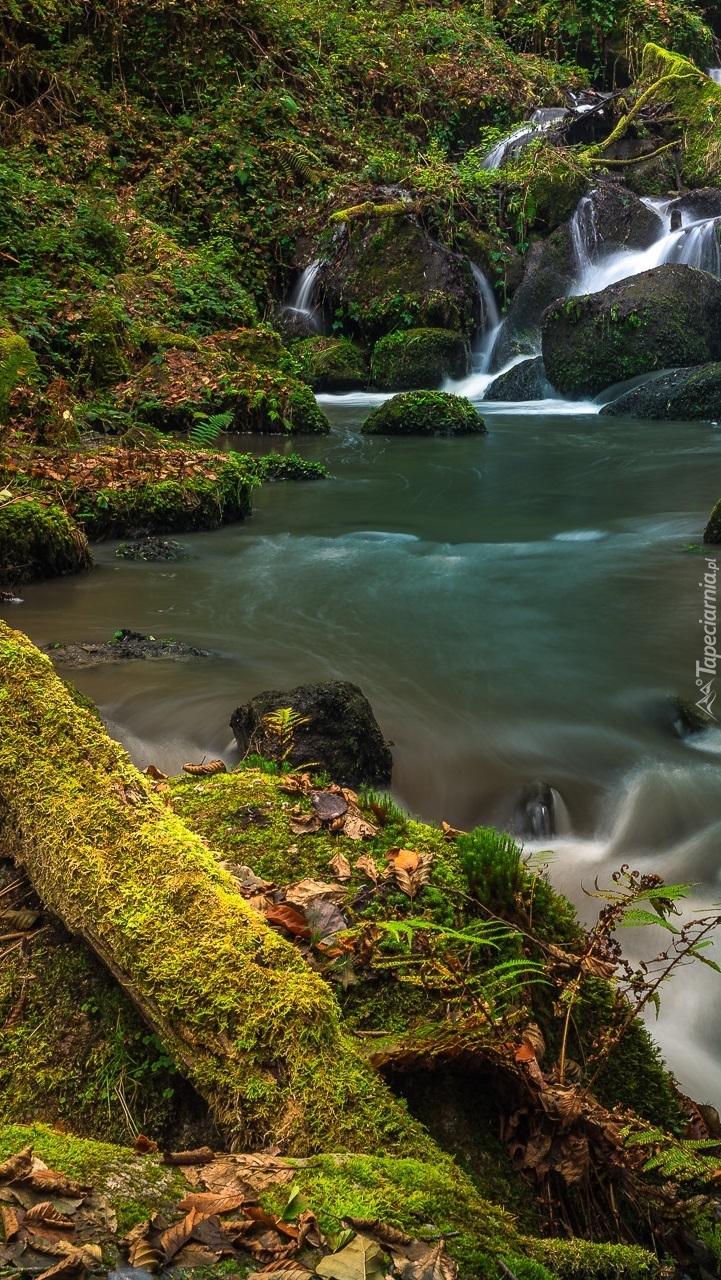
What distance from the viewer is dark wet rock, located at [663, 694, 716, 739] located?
604 cm

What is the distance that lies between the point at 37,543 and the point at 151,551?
1324 millimetres

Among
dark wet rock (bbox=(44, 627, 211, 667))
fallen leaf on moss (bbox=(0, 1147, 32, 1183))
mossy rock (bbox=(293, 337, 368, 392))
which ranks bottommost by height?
dark wet rock (bbox=(44, 627, 211, 667))

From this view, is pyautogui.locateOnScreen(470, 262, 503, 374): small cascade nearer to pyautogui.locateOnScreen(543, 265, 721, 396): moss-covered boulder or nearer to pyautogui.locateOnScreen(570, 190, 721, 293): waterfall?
pyautogui.locateOnScreen(543, 265, 721, 396): moss-covered boulder

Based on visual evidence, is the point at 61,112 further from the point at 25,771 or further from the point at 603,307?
the point at 25,771

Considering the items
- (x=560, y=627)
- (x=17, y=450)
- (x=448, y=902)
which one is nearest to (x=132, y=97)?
(x=17, y=450)

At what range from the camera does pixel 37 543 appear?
324 inches

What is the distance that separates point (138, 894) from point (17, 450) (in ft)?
27.8

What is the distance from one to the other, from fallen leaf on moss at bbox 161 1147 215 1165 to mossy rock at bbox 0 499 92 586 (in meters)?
6.78

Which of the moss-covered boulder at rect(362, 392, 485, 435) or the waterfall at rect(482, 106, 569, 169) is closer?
the moss-covered boulder at rect(362, 392, 485, 435)

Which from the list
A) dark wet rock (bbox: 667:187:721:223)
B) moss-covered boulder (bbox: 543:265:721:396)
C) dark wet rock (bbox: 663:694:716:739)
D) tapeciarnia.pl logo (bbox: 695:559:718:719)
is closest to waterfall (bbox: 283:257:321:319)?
moss-covered boulder (bbox: 543:265:721:396)

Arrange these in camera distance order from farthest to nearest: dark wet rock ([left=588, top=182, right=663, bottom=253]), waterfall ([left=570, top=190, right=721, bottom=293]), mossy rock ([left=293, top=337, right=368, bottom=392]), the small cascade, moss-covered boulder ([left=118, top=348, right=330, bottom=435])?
dark wet rock ([left=588, top=182, right=663, bottom=253]) < waterfall ([left=570, top=190, right=721, bottom=293]) < the small cascade < mossy rock ([left=293, top=337, right=368, bottom=392]) < moss-covered boulder ([left=118, top=348, right=330, bottom=435])

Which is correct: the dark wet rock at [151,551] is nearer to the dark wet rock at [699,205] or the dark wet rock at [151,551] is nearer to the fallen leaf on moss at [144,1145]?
the fallen leaf on moss at [144,1145]

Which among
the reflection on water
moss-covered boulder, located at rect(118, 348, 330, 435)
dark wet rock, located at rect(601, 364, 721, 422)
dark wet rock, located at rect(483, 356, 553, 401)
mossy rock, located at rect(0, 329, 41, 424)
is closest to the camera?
the reflection on water

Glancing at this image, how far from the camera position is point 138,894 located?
7.82 feet
